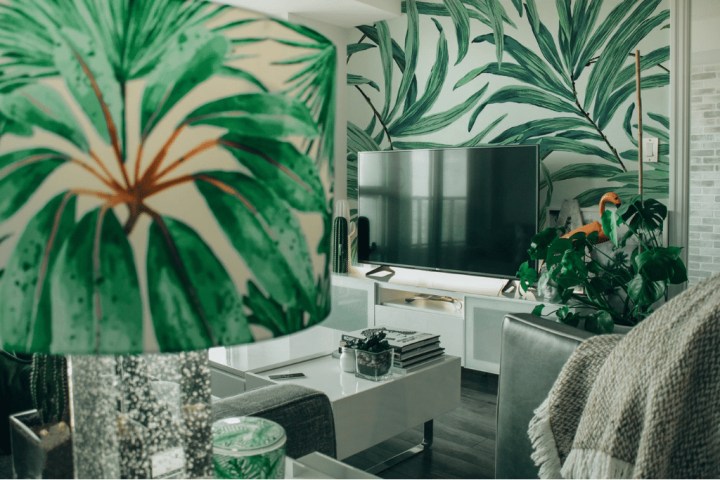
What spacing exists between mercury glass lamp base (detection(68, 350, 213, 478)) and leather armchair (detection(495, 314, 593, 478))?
0.93m

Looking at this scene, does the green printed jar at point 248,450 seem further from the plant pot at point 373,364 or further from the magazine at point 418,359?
the magazine at point 418,359

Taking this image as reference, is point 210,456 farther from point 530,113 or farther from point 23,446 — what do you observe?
point 530,113

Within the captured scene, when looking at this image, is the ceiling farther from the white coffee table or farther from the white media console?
the white coffee table

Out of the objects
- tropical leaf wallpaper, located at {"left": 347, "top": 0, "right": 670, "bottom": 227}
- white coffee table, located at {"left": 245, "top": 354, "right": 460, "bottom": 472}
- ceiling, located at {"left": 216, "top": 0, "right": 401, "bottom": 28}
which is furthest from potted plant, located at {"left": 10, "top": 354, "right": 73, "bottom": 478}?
ceiling, located at {"left": 216, "top": 0, "right": 401, "bottom": 28}

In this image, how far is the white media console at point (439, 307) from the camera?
3.38m

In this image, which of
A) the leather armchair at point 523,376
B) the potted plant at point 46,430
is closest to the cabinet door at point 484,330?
the leather armchair at point 523,376

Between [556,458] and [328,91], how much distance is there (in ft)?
3.09

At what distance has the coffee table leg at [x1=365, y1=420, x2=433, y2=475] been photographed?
7.50 ft

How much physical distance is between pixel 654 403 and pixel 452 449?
1.63 meters

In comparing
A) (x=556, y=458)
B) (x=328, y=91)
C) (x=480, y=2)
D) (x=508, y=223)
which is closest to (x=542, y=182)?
(x=508, y=223)

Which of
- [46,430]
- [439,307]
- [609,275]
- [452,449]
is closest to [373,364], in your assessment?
[452,449]

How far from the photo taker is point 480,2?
3965mm

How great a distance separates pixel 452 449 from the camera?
2.48 metres

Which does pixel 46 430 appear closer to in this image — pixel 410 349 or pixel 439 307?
pixel 410 349
